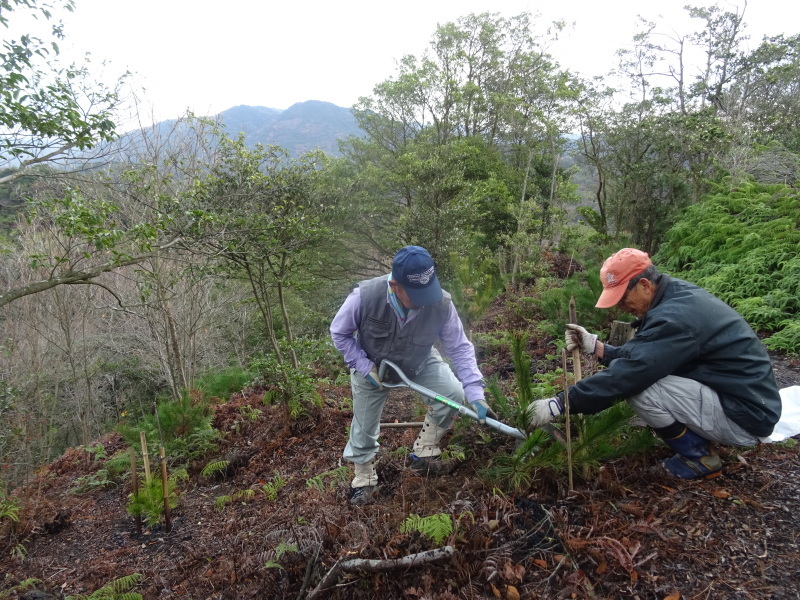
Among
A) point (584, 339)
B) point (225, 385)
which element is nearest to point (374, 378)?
point (584, 339)

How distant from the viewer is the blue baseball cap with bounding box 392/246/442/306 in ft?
9.42

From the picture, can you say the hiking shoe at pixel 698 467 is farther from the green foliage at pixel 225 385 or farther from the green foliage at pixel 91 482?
the green foliage at pixel 225 385

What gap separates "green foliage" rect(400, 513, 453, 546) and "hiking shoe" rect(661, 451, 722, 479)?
1389mm

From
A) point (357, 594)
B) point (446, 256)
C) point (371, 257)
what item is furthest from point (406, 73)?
point (357, 594)

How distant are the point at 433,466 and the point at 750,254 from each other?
22.3 ft

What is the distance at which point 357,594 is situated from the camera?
225cm

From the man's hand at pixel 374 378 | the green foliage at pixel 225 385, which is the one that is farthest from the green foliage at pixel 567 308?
the green foliage at pixel 225 385

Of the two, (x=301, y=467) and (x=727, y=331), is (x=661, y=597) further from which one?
(x=301, y=467)

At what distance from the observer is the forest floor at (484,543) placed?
2062 mm

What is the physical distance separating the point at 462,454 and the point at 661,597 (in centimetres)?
143

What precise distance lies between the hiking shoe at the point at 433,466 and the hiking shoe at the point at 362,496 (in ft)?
1.13

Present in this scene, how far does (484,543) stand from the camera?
227 centimetres

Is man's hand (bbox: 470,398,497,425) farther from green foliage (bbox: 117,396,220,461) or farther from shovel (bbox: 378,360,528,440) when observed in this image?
green foliage (bbox: 117,396,220,461)

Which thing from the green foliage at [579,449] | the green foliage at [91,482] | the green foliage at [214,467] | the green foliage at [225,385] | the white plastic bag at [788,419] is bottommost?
the green foliage at [91,482]
